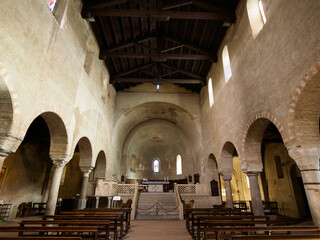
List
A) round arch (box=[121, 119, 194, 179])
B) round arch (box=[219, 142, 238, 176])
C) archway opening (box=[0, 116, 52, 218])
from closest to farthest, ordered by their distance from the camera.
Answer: round arch (box=[219, 142, 238, 176])
archway opening (box=[0, 116, 52, 218])
round arch (box=[121, 119, 194, 179])

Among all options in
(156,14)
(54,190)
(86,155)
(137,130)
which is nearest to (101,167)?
(86,155)

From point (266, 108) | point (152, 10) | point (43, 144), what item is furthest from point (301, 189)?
point (43, 144)

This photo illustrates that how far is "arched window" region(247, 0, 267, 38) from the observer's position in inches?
310

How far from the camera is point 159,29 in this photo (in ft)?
42.1

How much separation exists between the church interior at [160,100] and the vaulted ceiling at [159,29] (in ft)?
0.24

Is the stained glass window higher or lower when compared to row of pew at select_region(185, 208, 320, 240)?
higher

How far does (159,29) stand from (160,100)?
635cm

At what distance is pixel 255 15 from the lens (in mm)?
8266

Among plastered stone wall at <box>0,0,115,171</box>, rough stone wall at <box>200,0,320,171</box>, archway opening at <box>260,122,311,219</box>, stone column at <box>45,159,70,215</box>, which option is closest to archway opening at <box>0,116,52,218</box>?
plastered stone wall at <box>0,0,115,171</box>

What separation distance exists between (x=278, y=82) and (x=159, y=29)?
354 inches

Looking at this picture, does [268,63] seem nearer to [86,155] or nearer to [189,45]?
[189,45]

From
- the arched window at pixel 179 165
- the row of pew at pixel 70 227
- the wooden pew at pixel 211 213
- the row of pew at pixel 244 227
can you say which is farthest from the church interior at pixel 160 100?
the arched window at pixel 179 165

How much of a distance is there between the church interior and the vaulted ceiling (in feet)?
0.24

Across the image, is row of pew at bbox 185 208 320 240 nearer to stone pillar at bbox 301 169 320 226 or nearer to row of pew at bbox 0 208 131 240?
stone pillar at bbox 301 169 320 226
